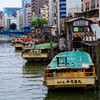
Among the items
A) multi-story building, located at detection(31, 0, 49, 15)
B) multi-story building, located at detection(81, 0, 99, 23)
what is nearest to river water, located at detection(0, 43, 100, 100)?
multi-story building, located at detection(81, 0, 99, 23)

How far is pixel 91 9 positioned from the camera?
59.2 meters

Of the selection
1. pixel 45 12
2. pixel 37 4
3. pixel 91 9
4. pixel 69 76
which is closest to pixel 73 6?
pixel 91 9

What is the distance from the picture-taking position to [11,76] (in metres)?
31.9

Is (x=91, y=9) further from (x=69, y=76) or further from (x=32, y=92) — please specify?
(x=69, y=76)

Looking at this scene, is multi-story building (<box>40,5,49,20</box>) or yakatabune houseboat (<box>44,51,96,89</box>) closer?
yakatabune houseboat (<box>44,51,96,89</box>)

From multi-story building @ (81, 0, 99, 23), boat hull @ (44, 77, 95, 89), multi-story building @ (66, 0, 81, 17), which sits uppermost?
multi-story building @ (66, 0, 81, 17)

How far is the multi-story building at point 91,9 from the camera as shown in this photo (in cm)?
5539

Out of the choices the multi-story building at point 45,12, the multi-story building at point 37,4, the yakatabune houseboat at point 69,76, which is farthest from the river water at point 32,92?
the multi-story building at point 37,4

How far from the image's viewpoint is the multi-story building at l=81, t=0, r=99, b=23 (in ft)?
182

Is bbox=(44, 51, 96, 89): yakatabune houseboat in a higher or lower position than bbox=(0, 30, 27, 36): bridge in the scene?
lower

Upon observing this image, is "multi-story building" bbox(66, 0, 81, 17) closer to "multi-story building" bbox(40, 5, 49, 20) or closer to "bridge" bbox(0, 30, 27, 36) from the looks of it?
"bridge" bbox(0, 30, 27, 36)

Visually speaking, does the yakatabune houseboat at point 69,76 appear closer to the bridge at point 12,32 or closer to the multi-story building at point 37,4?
the bridge at point 12,32

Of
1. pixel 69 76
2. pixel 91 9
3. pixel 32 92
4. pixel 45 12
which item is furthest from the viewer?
pixel 45 12

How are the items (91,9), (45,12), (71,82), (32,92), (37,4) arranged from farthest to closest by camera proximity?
(37,4)
(45,12)
(91,9)
(32,92)
(71,82)
